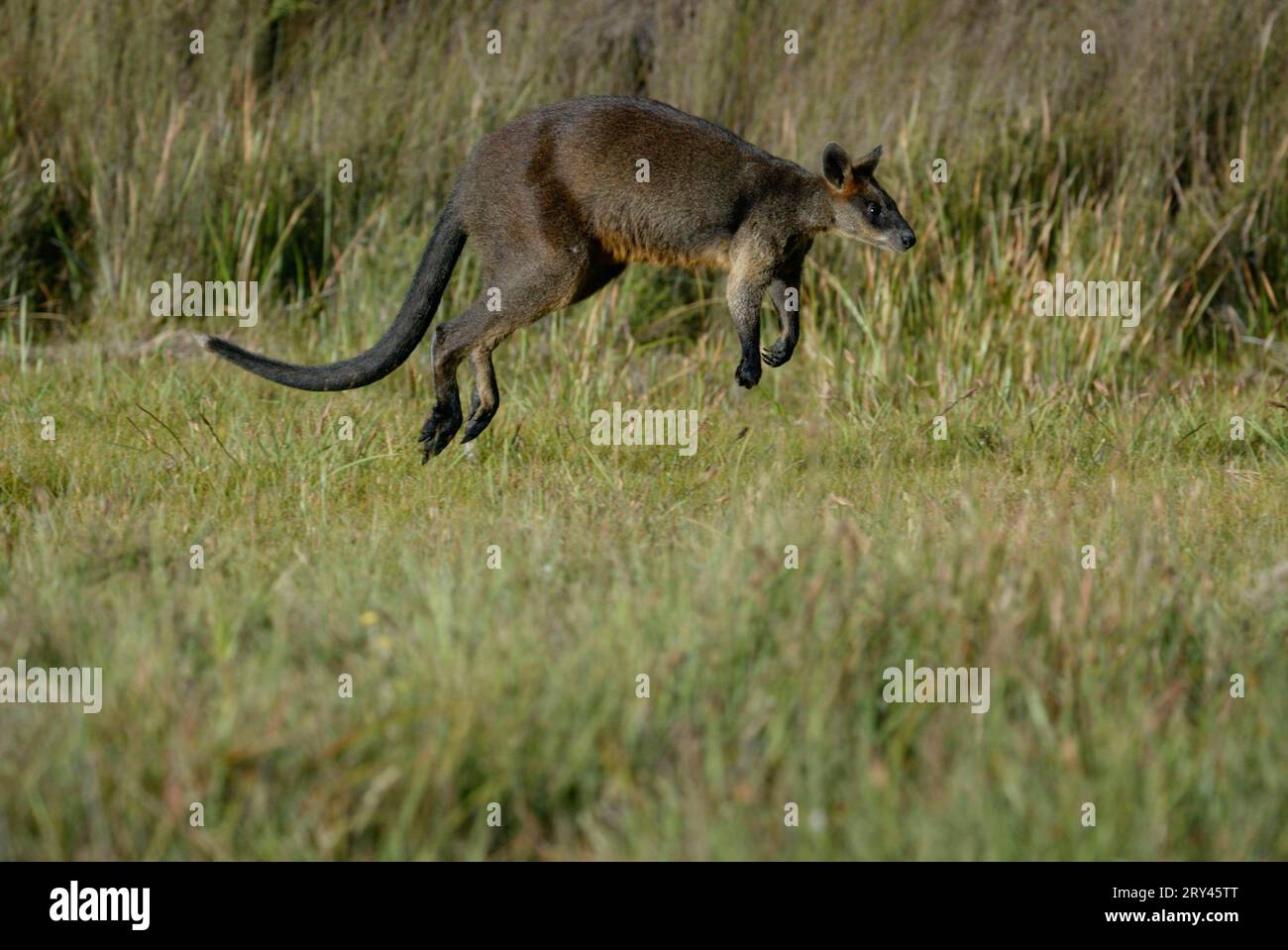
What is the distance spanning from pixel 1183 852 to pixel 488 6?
7.95 meters

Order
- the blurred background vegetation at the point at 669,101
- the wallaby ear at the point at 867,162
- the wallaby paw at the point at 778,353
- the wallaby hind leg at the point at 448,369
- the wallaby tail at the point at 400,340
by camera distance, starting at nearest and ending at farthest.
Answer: the wallaby tail at the point at 400,340, the wallaby hind leg at the point at 448,369, the wallaby paw at the point at 778,353, the wallaby ear at the point at 867,162, the blurred background vegetation at the point at 669,101

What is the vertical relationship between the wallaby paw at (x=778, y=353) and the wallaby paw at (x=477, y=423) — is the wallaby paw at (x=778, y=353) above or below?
above

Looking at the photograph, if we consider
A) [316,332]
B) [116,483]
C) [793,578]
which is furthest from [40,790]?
[316,332]

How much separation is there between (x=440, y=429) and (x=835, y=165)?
191 centimetres

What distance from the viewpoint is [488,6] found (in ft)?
32.1

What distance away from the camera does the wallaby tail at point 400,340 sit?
5902 millimetres

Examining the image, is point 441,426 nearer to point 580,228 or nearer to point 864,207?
point 580,228

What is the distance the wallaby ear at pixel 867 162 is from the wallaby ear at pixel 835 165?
5 centimetres

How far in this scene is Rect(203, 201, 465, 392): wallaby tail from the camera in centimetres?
590

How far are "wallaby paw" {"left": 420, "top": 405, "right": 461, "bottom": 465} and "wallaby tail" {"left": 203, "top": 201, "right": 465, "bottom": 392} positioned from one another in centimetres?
25

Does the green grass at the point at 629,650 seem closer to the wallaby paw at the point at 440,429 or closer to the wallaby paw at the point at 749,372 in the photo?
the wallaby paw at the point at 440,429

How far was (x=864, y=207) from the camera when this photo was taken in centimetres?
645

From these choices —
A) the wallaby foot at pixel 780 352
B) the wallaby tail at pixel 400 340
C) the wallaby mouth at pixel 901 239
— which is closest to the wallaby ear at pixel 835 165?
the wallaby mouth at pixel 901 239
